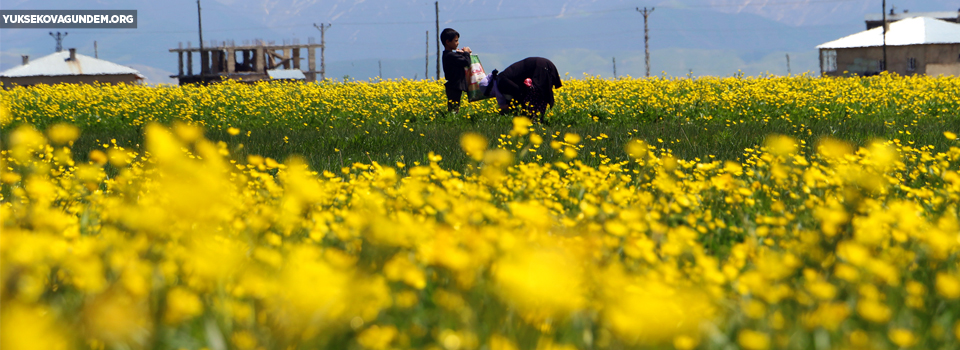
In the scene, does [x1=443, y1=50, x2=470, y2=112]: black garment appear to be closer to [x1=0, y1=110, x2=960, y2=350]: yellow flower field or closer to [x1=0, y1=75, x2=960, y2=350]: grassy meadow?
[x1=0, y1=75, x2=960, y2=350]: grassy meadow

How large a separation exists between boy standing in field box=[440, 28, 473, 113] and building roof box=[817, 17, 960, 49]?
54268 millimetres

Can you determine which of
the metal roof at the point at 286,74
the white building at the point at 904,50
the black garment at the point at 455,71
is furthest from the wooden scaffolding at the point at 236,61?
the black garment at the point at 455,71

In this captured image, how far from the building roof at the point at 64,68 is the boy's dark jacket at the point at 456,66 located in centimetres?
6553

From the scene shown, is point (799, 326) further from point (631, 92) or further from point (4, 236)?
point (631, 92)

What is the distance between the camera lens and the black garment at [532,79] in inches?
428

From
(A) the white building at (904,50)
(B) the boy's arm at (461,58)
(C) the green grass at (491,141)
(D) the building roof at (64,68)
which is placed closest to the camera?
(C) the green grass at (491,141)

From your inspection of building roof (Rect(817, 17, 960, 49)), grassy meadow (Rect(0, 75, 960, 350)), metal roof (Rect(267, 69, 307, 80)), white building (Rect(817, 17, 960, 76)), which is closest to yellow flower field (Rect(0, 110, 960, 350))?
grassy meadow (Rect(0, 75, 960, 350))

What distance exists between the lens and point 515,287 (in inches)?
62.1

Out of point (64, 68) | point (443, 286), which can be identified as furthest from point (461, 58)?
point (64, 68)

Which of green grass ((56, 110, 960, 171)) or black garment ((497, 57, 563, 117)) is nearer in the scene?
green grass ((56, 110, 960, 171))

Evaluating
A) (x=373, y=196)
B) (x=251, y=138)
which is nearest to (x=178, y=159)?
(x=373, y=196)

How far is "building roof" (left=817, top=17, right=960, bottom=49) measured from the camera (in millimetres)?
55125

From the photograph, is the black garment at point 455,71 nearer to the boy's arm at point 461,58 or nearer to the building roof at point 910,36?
the boy's arm at point 461,58

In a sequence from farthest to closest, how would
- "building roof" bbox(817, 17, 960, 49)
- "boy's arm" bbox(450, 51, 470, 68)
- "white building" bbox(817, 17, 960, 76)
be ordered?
1. "building roof" bbox(817, 17, 960, 49)
2. "white building" bbox(817, 17, 960, 76)
3. "boy's arm" bbox(450, 51, 470, 68)
